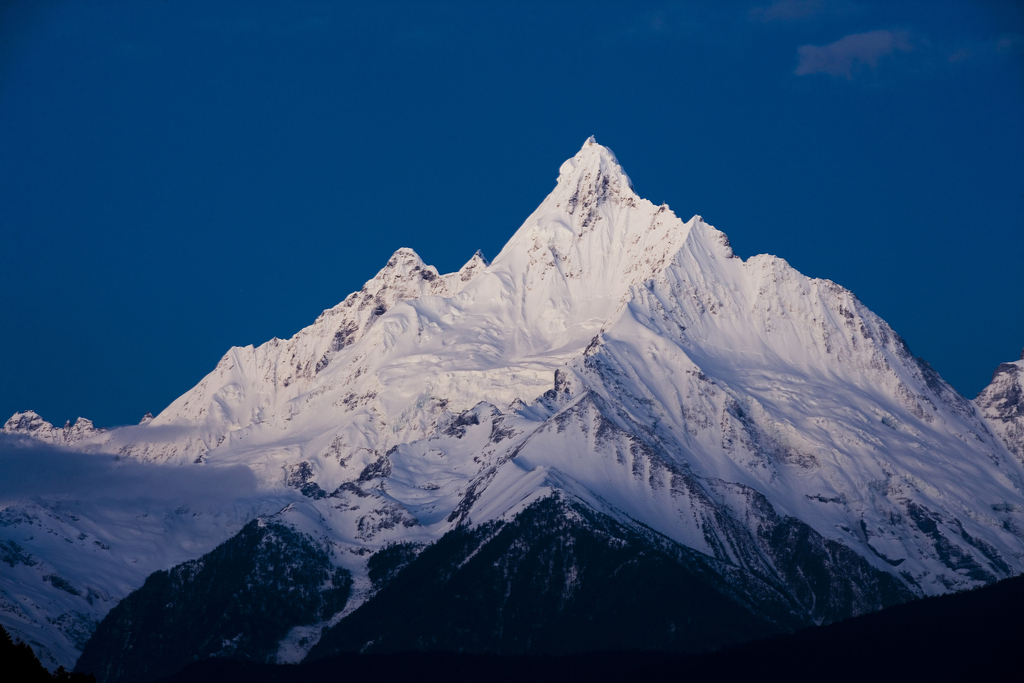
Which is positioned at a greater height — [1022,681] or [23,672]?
[1022,681]

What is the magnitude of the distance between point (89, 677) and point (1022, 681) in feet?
395

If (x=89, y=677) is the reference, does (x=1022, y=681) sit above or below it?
above

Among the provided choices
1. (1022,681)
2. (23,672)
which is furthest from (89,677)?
(1022,681)

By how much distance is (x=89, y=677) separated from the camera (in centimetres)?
12162

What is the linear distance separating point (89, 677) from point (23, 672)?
5.44 meters

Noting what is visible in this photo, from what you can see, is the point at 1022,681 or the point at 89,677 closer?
the point at 89,677

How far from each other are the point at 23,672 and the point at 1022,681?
413ft

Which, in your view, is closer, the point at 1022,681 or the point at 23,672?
the point at 23,672

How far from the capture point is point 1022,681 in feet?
652

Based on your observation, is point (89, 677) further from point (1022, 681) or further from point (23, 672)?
point (1022, 681)

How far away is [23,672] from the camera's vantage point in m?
118
